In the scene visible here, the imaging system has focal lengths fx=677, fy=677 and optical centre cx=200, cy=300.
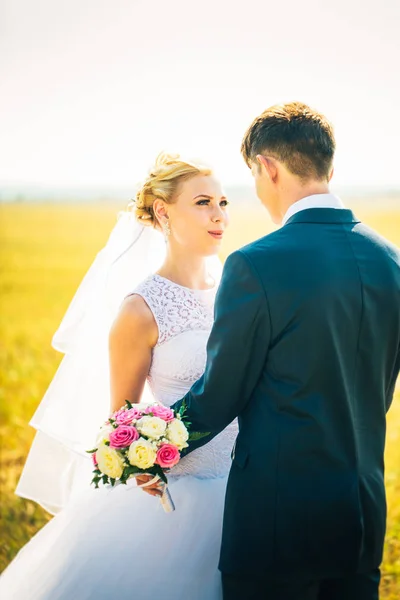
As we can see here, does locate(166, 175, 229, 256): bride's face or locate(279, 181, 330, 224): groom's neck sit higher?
locate(279, 181, 330, 224): groom's neck

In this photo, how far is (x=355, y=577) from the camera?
2.62 metres

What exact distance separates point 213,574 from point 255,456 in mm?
785

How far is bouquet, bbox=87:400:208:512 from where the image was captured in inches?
102

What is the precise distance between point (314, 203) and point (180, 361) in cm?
116

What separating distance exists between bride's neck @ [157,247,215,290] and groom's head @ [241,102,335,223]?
1071 mm

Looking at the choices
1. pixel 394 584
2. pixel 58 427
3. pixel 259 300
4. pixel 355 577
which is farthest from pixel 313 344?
pixel 394 584

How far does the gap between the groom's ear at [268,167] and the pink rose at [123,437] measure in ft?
3.68

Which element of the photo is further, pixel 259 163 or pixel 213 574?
pixel 213 574

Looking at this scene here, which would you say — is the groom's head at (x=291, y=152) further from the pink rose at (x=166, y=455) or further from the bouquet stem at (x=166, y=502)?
the bouquet stem at (x=166, y=502)

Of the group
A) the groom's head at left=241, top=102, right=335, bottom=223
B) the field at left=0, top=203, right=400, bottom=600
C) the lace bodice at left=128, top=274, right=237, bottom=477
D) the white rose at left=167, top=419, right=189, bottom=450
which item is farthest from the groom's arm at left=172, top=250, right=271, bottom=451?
the field at left=0, top=203, right=400, bottom=600

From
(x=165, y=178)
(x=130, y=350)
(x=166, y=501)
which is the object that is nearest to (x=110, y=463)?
(x=166, y=501)

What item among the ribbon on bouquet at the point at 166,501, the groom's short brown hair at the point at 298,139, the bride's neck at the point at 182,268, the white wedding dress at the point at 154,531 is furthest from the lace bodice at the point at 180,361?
the groom's short brown hair at the point at 298,139

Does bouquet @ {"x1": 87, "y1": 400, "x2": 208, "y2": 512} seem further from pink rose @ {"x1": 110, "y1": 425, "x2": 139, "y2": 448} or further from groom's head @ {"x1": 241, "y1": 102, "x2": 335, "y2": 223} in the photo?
groom's head @ {"x1": 241, "y1": 102, "x2": 335, "y2": 223}

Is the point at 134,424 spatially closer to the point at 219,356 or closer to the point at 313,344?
the point at 219,356
